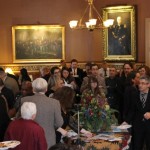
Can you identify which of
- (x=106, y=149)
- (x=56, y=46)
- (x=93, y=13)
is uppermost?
(x=93, y=13)

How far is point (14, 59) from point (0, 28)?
1.21m

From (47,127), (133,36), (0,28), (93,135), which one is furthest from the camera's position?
(0,28)

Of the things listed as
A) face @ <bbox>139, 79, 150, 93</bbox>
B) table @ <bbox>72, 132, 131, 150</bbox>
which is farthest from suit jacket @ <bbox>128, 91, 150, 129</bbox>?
table @ <bbox>72, 132, 131, 150</bbox>

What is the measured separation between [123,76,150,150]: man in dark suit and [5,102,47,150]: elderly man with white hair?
2586mm

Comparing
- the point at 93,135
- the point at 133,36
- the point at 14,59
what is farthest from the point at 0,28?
the point at 93,135

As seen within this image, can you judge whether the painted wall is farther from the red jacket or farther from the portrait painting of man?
the red jacket

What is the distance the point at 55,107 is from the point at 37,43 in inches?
376

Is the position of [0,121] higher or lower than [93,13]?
lower

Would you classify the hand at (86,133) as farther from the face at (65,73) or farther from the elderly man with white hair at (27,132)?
the face at (65,73)

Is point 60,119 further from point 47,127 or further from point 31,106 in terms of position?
point 31,106

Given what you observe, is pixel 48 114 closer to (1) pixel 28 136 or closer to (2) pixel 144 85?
→ (1) pixel 28 136

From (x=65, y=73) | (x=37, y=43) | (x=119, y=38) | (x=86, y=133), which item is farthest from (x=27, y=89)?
(x=37, y=43)

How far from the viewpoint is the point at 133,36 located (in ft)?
45.5

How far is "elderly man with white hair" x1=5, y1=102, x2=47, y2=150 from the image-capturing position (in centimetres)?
468
